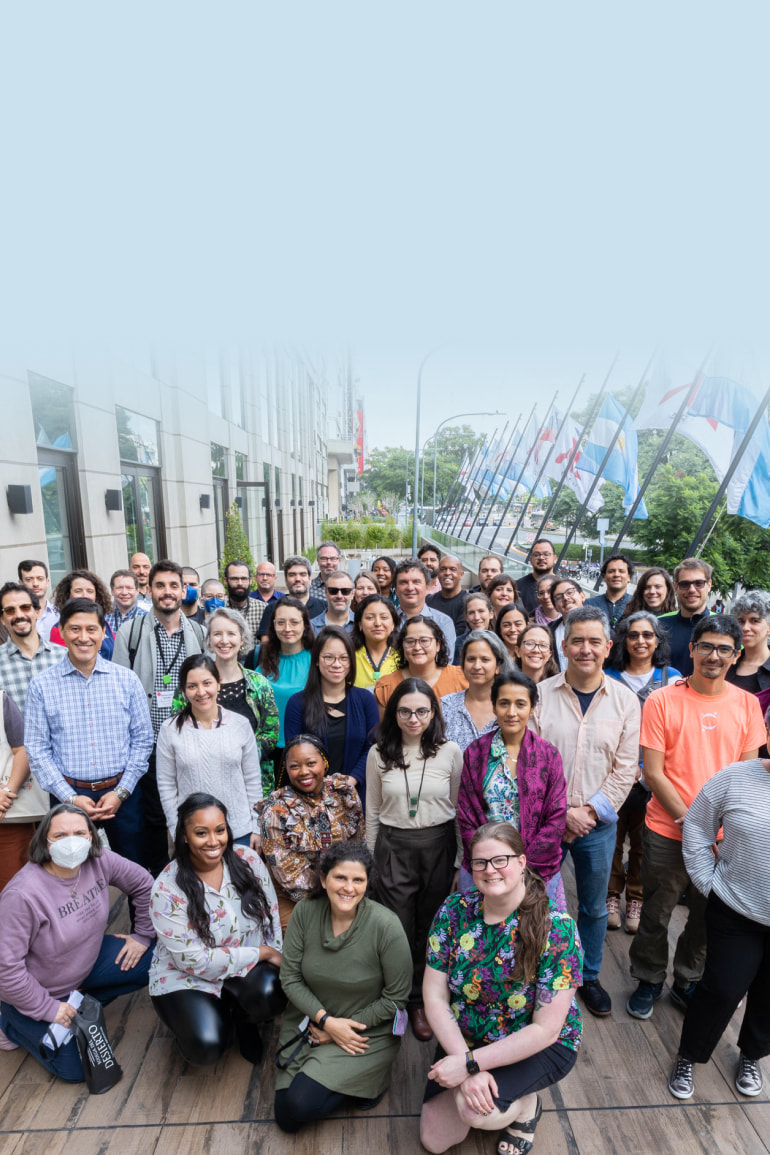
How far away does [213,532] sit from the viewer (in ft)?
45.1

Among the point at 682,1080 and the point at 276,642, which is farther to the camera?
the point at 276,642

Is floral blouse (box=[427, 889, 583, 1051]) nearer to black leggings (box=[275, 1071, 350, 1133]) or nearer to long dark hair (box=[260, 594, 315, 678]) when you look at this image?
black leggings (box=[275, 1071, 350, 1133])

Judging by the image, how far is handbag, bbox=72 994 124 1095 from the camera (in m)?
2.86

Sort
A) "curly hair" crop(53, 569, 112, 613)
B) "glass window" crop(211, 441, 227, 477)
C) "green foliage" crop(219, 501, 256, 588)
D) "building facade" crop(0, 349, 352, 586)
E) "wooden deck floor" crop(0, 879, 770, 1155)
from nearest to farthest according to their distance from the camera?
"wooden deck floor" crop(0, 879, 770, 1155) < "curly hair" crop(53, 569, 112, 613) < "building facade" crop(0, 349, 352, 586) < "glass window" crop(211, 441, 227, 477) < "green foliage" crop(219, 501, 256, 588)

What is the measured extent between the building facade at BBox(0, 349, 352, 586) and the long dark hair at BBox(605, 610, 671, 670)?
2.48 meters

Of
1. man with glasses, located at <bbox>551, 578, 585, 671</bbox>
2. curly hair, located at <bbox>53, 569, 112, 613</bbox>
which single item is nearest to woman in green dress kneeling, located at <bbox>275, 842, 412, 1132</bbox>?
man with glasses, located at <bbox>551, 578, 585, 671</bbox>

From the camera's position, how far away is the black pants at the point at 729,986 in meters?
2.75

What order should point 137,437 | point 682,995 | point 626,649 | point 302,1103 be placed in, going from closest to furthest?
point 302,1103 < point 682,995 < point 626,649 < point 137,437

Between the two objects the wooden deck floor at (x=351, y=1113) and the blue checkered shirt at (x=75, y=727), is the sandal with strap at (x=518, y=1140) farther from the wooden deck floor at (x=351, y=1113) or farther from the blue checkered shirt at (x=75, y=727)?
the blue checkered shirt at (x=75, y=727)

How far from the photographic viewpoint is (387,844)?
3.25m

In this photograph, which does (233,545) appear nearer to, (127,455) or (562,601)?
(127,455)

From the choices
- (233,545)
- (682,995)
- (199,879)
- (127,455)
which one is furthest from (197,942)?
(233,545)

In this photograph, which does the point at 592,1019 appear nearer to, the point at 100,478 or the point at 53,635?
the point at 53,635

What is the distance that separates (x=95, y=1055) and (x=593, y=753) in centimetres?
262
